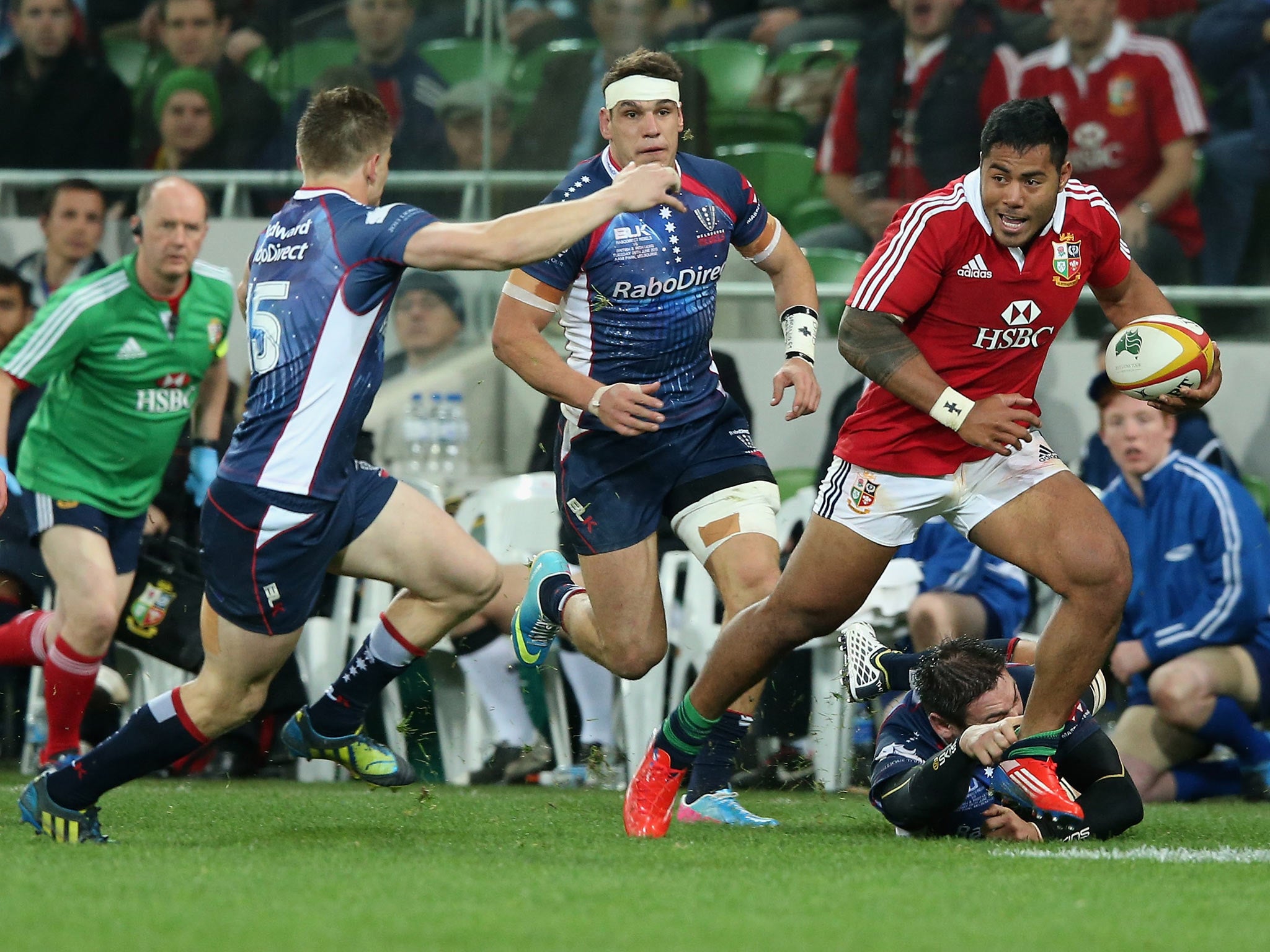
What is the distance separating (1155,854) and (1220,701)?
232 cm

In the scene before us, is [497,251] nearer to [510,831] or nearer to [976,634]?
[510,831]

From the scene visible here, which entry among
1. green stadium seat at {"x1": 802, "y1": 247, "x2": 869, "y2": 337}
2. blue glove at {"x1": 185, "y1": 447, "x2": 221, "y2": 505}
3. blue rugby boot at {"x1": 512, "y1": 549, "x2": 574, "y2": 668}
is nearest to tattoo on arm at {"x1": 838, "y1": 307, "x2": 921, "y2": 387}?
blue rugby boot at {"x1": 512, "y1": 549, "x2": 574, "y2": 668}

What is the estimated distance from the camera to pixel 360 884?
4.30 metres

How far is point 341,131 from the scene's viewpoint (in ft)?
16.5

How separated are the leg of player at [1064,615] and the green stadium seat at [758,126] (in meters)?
5.82

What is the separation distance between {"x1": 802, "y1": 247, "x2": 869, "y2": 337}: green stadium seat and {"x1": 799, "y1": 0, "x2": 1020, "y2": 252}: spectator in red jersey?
10 centimetres

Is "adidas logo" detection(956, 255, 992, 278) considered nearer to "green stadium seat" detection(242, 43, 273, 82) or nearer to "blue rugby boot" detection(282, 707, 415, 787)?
"blue rugby boot" detection(282, 707, 415, 787)

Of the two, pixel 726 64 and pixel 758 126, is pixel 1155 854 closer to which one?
pixel 758 126

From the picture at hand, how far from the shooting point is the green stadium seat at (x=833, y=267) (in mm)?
9758

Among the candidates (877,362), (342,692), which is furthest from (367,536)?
(877,362)

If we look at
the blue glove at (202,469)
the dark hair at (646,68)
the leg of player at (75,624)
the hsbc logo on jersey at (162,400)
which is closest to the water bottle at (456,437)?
the blue glove at (202,469)

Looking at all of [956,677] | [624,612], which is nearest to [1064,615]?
[956,677]

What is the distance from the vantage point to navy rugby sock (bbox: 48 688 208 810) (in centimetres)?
488

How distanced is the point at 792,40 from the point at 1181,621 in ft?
16.9
